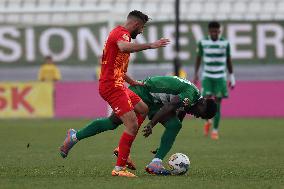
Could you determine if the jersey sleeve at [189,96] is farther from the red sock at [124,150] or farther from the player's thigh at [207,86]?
the player's thigh at [207,86]

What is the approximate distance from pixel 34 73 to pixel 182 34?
478 centimetres

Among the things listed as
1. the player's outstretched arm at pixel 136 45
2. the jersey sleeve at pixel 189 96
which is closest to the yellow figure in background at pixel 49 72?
the jersey sleeve at pixel 189 96

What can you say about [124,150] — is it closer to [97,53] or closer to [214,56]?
[214,56]

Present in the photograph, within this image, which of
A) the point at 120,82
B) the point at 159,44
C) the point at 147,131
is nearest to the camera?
the point at 159,44

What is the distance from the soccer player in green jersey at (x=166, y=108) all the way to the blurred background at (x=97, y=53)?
13.9 m

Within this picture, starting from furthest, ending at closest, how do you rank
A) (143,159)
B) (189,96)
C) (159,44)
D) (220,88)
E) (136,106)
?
(220,88) < (143,159) < (136,106) < (189,96) < (159,44)

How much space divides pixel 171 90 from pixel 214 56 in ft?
24.4

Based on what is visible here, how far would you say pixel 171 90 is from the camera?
11781mm

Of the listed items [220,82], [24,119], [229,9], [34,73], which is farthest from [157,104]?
[229,9]

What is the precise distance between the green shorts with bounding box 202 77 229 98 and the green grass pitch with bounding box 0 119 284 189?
0.85 m

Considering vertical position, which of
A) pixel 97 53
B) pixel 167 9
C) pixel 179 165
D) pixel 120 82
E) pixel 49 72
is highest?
pixel 120 82

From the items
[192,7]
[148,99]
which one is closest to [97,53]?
[192,7]

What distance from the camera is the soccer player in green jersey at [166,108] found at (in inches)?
451

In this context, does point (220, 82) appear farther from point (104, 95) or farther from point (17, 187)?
point (17, 187)
